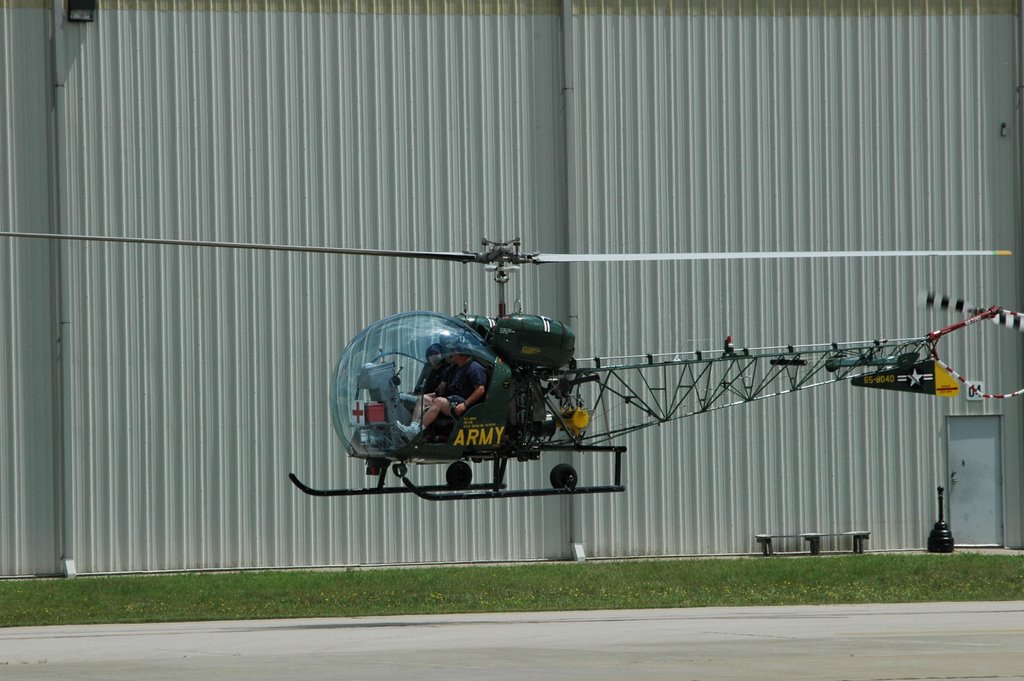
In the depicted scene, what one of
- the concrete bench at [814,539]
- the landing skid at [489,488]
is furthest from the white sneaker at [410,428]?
the concrete bench at [814,539]

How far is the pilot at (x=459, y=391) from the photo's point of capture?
15.6 meters

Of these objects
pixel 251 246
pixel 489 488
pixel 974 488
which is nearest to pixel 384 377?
pixel 489 488

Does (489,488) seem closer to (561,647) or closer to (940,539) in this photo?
(561,647)

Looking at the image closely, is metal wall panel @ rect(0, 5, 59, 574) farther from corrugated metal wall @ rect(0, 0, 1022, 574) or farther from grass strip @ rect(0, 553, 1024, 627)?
grass strip @ rect(0, 553, 1024, 627)

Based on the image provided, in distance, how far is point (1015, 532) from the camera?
84.0 ft

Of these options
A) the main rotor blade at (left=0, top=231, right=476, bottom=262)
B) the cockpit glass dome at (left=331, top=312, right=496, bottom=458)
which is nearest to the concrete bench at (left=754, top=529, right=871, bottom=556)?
the cockpit glass dome at (left=331, top=312, right=496, bottom=458)

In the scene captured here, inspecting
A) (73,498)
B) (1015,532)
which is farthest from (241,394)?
(1015,532)

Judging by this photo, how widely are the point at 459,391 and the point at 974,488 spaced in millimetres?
13319

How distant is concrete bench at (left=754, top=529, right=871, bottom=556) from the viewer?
2459 cm

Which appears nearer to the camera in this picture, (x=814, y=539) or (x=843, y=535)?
(x=814, y=539)

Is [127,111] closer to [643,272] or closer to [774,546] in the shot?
[643,272]

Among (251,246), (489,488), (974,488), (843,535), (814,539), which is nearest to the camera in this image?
(251,246)

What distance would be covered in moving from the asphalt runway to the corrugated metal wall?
20.3 feet

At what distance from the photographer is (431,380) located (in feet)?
51.4
